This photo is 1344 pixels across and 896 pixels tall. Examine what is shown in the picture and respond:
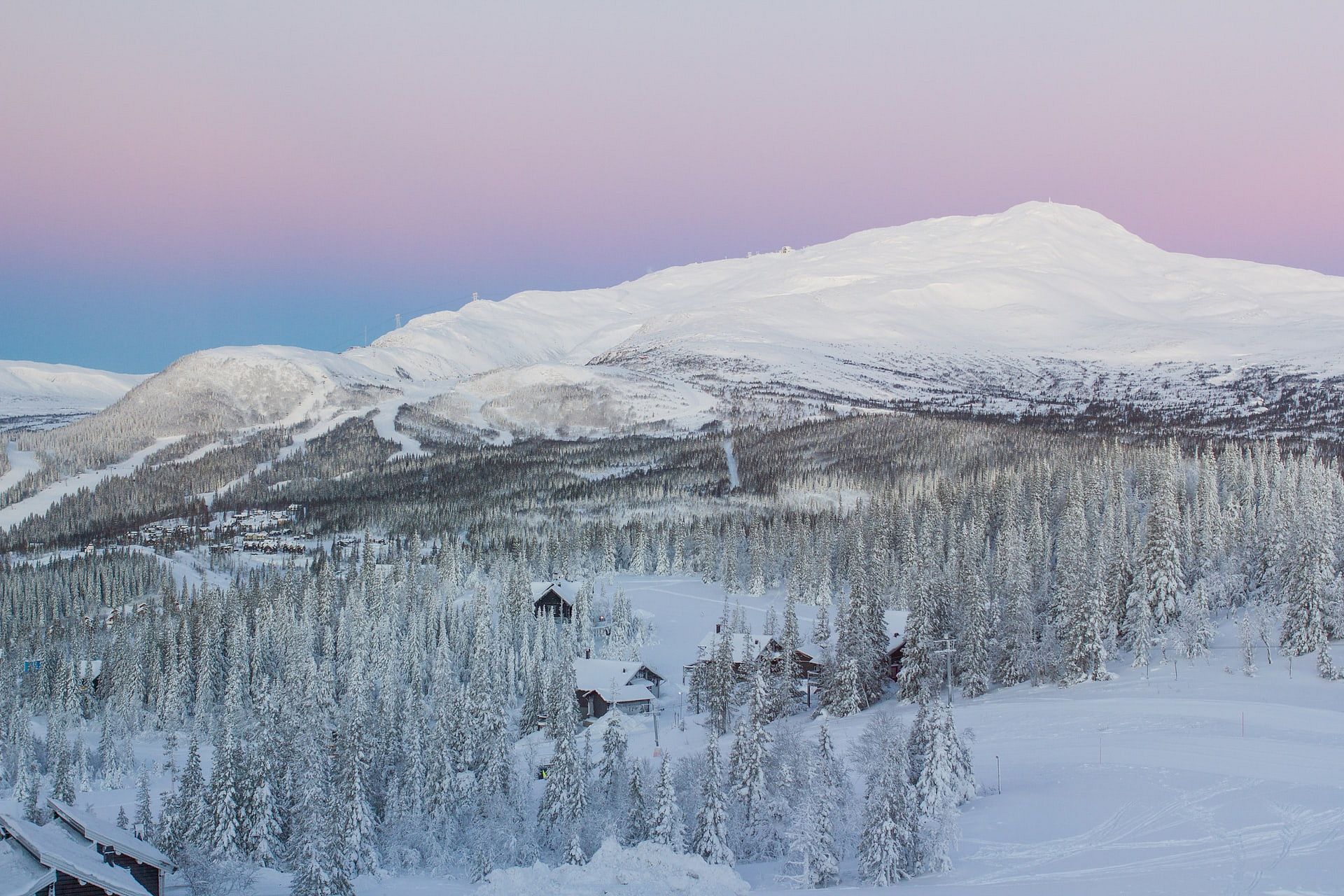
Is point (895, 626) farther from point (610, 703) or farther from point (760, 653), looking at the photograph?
point (610, 703)

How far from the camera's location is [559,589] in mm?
100375

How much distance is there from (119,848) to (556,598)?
69.1 meters

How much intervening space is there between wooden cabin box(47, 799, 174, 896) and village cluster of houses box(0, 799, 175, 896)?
2 cm

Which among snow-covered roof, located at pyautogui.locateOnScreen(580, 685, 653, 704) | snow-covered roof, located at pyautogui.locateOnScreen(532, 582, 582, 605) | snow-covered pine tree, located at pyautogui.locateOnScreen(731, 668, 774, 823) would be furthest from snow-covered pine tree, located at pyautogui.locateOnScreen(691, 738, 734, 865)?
snow-covered roof, located at pyautogui.locateOnScreen(532, 582, 582, 605)

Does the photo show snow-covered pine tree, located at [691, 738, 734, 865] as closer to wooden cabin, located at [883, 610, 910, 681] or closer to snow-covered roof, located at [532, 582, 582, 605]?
wooden cabin, located at [883, 610, 910, 681]

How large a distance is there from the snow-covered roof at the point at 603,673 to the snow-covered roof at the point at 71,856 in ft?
141

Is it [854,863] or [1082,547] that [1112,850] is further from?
[1082,547]

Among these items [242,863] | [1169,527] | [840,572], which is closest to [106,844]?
[242,863]

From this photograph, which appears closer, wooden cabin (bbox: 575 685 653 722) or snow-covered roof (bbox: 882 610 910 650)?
wooden cabin (bbox: 575 685 653 722)

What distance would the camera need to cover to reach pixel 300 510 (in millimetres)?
171250

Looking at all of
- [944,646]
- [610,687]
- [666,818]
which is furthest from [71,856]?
[944,646]

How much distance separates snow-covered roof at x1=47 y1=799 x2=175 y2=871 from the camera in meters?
30.9

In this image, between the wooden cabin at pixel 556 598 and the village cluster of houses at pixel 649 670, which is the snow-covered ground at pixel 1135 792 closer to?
the village cluster of houses at pixel 649 670

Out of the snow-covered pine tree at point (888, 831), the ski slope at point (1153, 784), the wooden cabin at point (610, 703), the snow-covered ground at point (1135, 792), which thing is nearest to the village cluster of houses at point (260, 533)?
the wooden cabin at point (610, 703)
